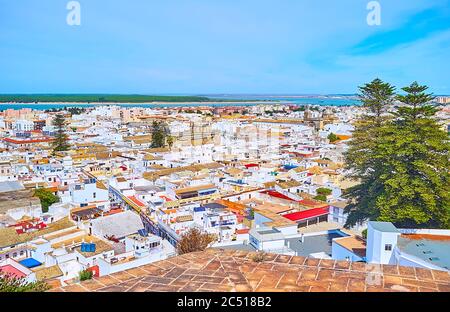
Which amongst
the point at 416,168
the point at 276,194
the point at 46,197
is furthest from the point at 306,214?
the point at 46,197

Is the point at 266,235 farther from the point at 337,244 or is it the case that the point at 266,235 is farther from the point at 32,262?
the point at 32,262

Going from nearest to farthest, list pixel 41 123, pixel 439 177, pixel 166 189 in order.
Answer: pixel 439 177, pixel 166 189, pixel 41 123

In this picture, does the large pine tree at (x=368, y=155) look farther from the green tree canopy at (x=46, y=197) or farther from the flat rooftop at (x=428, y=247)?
the green tree canopy at (x=46, y=197)

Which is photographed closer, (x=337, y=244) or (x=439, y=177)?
(x=337, y=244)

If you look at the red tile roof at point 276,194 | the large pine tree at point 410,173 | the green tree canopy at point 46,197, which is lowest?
the green tree canopy at point 46,197

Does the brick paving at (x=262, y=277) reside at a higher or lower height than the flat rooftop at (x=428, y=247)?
higher

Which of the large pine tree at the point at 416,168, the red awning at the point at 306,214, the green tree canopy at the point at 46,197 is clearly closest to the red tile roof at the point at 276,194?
the red awning at the point at 306,214
